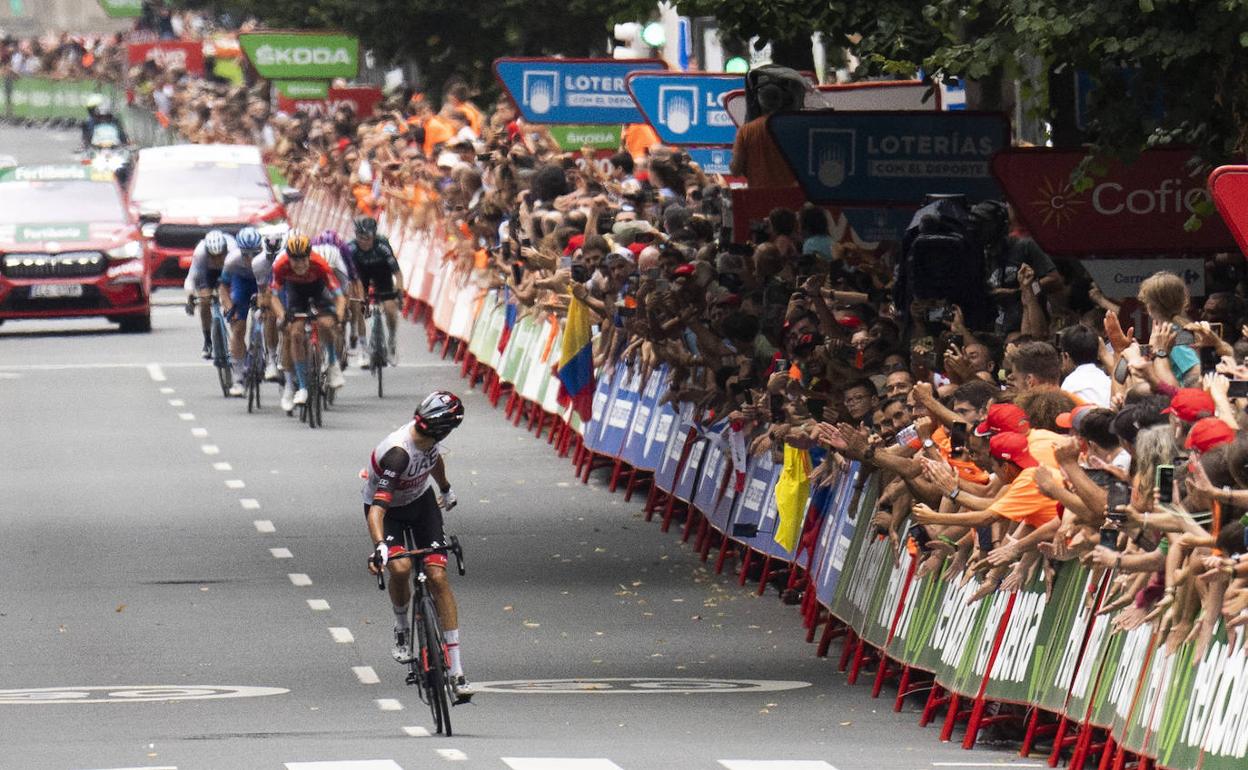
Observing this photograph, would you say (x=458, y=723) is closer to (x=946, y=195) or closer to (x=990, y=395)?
(x=990, y=395)

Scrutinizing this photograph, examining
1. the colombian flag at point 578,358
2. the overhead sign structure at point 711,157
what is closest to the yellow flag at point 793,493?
the colombian flag at point 578,358

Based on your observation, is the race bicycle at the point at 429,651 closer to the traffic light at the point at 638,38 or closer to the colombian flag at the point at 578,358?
the colombian flag at the point at 578,358

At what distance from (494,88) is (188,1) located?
19675mm

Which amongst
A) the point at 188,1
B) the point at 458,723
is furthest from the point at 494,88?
the point at 458,723

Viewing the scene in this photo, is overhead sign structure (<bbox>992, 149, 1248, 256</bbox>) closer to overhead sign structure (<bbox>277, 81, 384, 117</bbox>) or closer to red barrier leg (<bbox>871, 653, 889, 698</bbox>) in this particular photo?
red barrier leg (<bbox>871, 653, 889, 698</bbox>)

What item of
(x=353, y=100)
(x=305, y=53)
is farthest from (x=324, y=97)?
(x=305, y=53)

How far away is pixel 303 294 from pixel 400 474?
13172mm

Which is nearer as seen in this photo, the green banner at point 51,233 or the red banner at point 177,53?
the green banner at point 51,233

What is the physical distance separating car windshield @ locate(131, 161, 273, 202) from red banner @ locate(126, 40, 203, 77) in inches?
1310

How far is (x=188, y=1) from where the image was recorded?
196 ft

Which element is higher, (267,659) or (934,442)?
(934,442)

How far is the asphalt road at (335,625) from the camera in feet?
45.9

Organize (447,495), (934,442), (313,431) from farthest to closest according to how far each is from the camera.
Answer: (313,431)
(447,495)
(934,442)

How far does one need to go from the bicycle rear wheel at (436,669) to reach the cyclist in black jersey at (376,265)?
15313 mm
